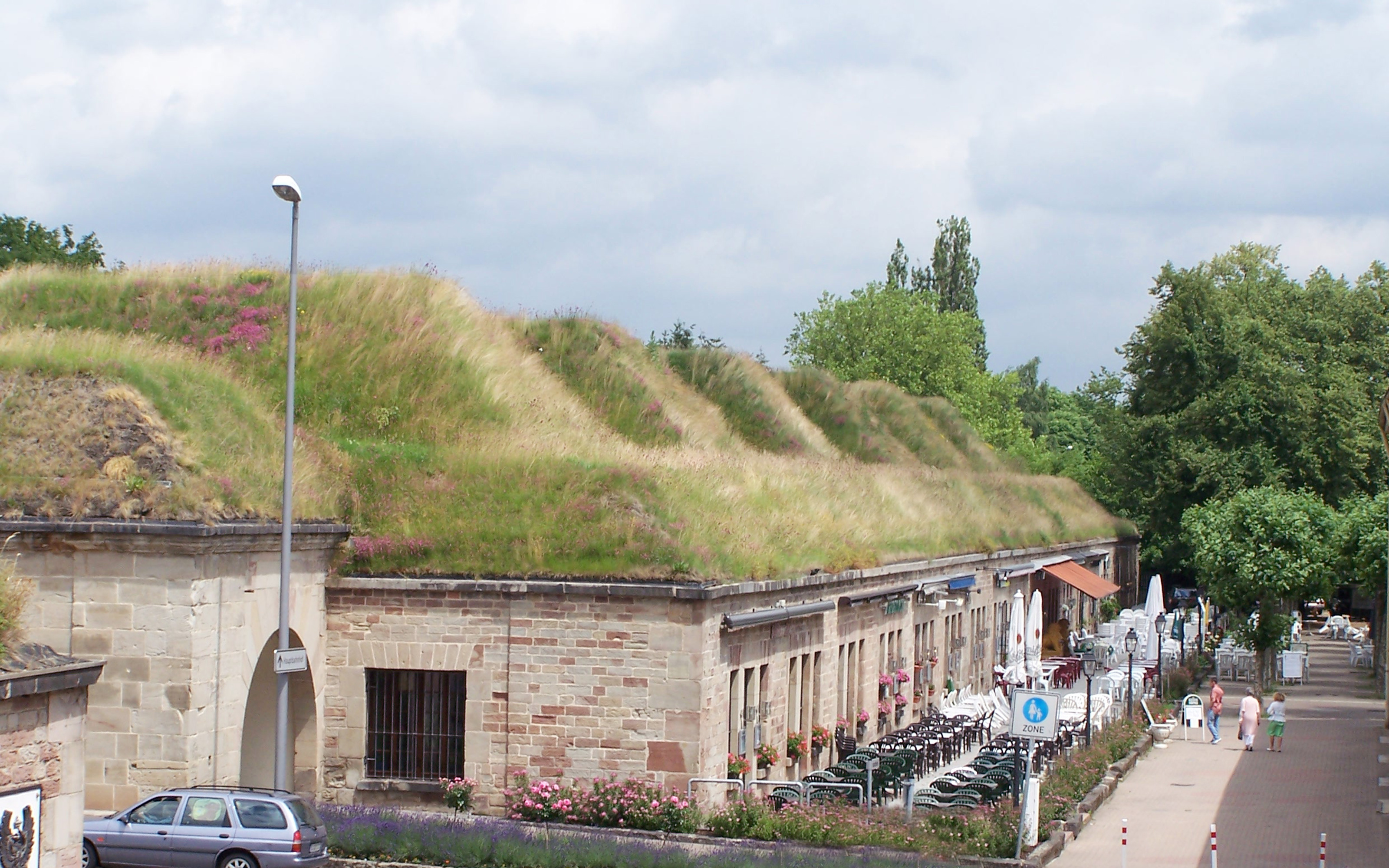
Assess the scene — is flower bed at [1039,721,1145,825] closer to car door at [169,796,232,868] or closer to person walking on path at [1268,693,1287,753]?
person walking on path at [1268,693,1287,753]

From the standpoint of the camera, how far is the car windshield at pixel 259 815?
16609mm

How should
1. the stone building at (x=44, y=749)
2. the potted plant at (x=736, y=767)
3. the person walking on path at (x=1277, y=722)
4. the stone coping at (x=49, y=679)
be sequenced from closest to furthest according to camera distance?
the stone coping at (x=49, y=679)
the stone building at (x=44, y=749)
the potted plant at (x=736, y=767)
the person walking on path at (x=1277, y=722)

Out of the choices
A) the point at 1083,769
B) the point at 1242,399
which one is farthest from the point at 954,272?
the point at 1083,769

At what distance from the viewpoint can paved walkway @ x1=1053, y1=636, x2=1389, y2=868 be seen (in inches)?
814

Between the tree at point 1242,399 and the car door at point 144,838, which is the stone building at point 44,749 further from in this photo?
the tree at point 1242,399

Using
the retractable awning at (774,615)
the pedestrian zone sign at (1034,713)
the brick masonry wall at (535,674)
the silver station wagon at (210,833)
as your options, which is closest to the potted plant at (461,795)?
the brick masonry wall at (535,674)

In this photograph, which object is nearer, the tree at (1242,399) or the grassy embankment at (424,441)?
the grassy embankment at (424,441)

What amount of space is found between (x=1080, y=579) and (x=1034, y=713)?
2461 cm

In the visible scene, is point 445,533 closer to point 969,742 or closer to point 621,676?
point 621,676

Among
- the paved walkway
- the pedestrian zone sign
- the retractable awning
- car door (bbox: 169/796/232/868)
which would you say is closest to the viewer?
car door (bbox: 169/796/232/868)

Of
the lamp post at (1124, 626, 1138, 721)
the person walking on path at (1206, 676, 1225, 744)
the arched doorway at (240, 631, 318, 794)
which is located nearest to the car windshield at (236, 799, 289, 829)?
the arched doorway at (240, 631, 318, 794)

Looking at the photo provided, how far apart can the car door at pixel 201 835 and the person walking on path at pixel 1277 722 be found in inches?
868

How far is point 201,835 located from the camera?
16688 millimetres

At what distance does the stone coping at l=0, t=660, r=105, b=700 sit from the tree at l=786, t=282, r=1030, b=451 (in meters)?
68.2
